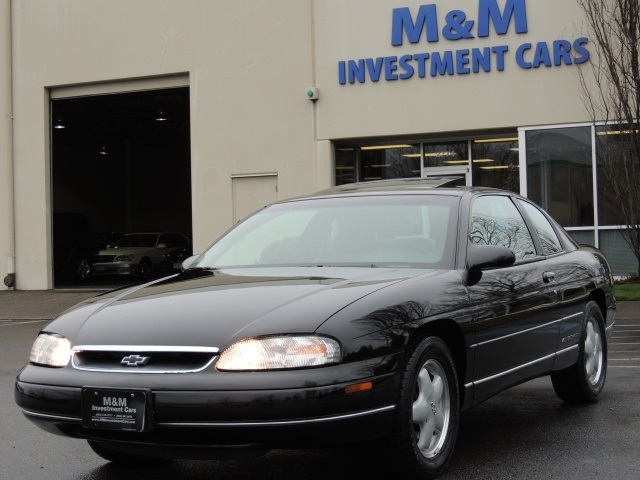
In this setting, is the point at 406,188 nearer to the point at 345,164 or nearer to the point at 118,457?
the point at 118,457

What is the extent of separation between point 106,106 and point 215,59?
43.8 ft

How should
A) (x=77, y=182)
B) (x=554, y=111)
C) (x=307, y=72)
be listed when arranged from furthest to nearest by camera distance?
(x=77, y=182) → (x=307, y=72) → (x=554, y=111)

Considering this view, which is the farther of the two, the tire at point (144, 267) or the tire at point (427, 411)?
the tire at point (144, 267)

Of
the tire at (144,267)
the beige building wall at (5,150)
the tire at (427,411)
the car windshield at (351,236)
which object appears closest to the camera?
the tire at (427,411)

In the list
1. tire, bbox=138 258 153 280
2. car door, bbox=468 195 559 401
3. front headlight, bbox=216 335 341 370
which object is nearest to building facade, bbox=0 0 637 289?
tire, bbox=138 258 153 280

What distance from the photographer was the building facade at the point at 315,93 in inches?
689

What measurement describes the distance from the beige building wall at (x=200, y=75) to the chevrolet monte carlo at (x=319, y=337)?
1346 centimetres

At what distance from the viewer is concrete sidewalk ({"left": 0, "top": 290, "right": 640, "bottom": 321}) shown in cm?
1717

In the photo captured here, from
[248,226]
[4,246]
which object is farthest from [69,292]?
[248,226]

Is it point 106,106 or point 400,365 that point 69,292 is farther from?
point 400,365

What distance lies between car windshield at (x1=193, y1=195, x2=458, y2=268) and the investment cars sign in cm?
1235

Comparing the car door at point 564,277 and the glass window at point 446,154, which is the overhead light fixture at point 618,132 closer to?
the glass window at point 446,154

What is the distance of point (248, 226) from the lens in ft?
20.4

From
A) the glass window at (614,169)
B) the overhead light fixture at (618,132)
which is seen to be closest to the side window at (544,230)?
the glass window at (614,169)
